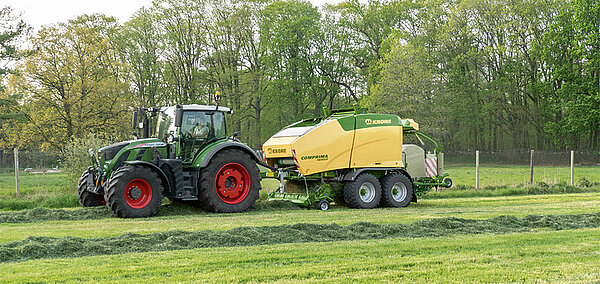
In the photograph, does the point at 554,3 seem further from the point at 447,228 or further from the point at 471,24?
the point at 447,228

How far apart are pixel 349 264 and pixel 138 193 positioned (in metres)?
6.35

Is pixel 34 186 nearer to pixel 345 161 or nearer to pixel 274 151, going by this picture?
pixel 274 151

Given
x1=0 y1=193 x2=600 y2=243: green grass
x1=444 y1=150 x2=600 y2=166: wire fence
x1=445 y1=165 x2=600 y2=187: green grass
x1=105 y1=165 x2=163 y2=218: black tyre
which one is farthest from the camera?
Answer: x1=444 y1=150 x2=600 y2=166: wire fence

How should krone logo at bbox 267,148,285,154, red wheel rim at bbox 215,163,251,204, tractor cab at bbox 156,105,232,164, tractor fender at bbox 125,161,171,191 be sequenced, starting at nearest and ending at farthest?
tractor fender at bbox 125,161,171,191 → tractor cab at bbox 156,105,232,164 → red wheel rim at bbox 215,163,251,204 → krone logo at bbox 267,148,285,154

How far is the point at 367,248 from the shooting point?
746 centimetres

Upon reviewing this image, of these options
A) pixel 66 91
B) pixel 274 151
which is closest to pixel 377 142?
pixel 274 151

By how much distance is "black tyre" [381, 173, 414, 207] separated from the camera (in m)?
14.4

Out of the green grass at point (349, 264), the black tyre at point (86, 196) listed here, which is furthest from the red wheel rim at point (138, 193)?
the green grass at point (349, 264)

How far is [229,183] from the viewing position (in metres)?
12.9

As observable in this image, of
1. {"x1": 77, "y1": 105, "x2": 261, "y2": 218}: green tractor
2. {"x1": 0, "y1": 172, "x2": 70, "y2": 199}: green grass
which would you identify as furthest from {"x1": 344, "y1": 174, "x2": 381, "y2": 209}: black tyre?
{"x1": 0, "y1": 172, "x2": 70, "y2": 199}: green grass

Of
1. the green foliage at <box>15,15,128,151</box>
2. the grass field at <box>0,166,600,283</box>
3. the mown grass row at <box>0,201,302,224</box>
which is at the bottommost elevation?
the mown grass row at <box>0,201,302,224</box>

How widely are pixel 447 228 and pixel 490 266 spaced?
3.11 meters

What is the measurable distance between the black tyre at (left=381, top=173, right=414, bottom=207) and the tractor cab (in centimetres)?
440

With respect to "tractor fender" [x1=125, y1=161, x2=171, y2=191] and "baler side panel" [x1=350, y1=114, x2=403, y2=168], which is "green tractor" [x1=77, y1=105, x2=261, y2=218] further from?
"baler side panel" [x1=350, y1=114, x2=403, y2=168]
